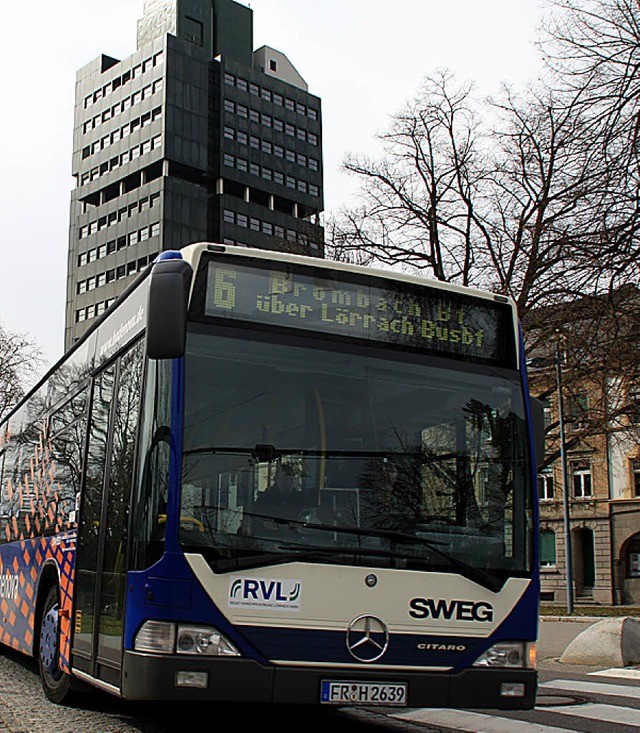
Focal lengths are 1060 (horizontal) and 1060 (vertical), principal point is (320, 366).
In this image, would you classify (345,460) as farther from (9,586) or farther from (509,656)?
(9,586)

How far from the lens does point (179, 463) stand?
623cm

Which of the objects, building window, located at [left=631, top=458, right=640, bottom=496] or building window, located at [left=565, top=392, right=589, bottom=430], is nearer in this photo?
building window, located at [left=565, top=392, right=589, bottom=430]

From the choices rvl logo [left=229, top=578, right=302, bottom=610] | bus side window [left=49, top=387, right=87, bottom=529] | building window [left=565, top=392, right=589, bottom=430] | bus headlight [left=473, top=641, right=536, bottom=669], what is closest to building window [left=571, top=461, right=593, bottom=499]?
building window [left=565, top=392, right=589, bottom=430]

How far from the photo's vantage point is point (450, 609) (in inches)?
259

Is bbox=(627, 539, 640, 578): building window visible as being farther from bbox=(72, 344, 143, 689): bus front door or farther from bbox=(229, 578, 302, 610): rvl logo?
bbox=(229, 578, 302, 610): rvl logo

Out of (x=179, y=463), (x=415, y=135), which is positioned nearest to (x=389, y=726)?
(x=179, y=463)

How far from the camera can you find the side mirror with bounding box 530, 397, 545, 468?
742 centimetres

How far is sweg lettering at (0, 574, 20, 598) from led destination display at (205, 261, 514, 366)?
5243 mm

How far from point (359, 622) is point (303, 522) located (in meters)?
0.70

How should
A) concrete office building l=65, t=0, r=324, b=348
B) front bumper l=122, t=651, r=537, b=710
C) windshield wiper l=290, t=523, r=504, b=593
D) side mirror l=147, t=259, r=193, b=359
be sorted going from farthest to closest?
concrete office building l=65, t=0, r=324, b=348
windshield wiper l=290, t=523, r=504, b=593
side mirror l=147, t=259, r=193, b=359
front bumper l=122, t=651, r=537, b=710

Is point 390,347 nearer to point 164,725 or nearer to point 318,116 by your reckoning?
point 164,725

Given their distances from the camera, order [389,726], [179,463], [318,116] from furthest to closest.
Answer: [318,116] → [389,726] → [179,463]

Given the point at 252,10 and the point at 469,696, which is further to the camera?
the point at 252,10

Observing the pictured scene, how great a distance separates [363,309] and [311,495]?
4.72ft
